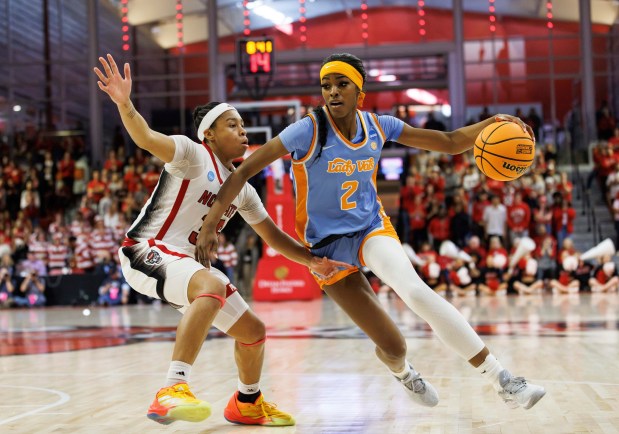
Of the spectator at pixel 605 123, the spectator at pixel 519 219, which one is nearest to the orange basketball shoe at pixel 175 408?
the spectator at pixel 519 219

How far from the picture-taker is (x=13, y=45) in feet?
98.8

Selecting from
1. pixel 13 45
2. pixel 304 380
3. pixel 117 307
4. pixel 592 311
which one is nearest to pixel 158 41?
pixel 13 45

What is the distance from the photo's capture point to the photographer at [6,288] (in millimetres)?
19500

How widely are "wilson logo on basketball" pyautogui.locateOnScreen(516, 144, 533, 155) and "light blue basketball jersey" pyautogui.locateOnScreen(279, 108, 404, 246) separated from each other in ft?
2.62

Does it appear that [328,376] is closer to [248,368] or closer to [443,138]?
[248,368]

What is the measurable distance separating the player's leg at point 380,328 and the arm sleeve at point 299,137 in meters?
0.84

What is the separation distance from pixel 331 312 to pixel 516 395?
33.0 ft

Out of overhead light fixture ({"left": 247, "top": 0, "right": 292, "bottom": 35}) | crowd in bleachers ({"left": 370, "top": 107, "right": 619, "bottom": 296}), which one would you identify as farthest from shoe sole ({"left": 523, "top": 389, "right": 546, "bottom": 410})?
overhead light fixture ({"left": 247, "top": 0, "right": 292, "bottom": 35})

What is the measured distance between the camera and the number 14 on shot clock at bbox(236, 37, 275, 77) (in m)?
17.5

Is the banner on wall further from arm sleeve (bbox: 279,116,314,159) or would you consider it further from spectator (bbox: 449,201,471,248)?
arm sleeve (bbox: 279,116,314,159)

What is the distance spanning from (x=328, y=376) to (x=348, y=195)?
7.72ft

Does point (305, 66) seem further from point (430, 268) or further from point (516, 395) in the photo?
point (516, 395)

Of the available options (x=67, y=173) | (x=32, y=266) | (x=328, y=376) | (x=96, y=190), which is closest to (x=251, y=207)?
(x=328, y=376)

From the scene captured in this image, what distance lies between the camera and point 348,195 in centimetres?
546
